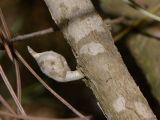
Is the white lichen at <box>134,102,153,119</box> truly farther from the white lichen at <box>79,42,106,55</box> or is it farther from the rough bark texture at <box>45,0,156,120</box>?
the white lichen at <box>79,42,106,55</box>

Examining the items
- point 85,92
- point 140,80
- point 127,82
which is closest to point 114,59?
point 127,82

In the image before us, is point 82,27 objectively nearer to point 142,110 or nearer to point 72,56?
point 142,110

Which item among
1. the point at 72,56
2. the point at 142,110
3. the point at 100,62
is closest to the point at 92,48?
the point at 100,62

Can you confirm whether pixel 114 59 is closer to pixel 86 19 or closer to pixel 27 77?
pixel 86 19

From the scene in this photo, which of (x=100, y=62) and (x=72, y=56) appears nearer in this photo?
(x=100, y=62)

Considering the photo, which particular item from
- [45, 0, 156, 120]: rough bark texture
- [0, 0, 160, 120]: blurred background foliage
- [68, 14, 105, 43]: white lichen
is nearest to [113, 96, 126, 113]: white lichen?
[45, 0, 156, 120]: rough bark texture

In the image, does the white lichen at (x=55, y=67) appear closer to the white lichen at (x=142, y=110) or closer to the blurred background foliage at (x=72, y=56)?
the white lichen at (x=142, y=110)

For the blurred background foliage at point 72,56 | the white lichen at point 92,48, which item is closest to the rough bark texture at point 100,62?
the white lichen at point 92,48
